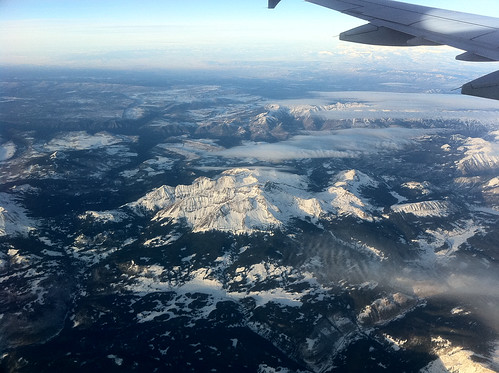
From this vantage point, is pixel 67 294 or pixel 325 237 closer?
pixel 67 294

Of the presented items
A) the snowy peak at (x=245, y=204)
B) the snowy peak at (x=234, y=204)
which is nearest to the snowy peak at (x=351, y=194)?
the snowy peak at (x=245, y=204)

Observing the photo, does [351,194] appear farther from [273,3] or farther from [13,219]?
[13,219]

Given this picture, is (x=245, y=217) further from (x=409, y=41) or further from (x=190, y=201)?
(x=409, y=41)

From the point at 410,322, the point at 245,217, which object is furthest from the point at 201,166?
the point at 410,322

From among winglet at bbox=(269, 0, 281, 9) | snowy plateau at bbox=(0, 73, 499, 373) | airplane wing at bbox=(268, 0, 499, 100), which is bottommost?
snowy plateau at bbox=(0, 73, 499, 373)

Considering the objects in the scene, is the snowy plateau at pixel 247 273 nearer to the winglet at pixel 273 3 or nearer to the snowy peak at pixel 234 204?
the snowy peak at pixel 234 204

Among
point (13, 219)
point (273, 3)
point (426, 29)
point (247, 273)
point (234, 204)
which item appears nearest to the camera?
point (426, 29)

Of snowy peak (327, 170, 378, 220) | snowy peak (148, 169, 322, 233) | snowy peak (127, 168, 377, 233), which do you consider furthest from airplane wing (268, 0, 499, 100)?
snowy peak (327, 170, 378, 220)

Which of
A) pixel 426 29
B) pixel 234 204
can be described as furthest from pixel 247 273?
pixel 426 29

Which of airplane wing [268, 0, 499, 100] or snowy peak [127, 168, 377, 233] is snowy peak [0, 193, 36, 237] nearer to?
snowy peak [127, 168, 377, 233]
